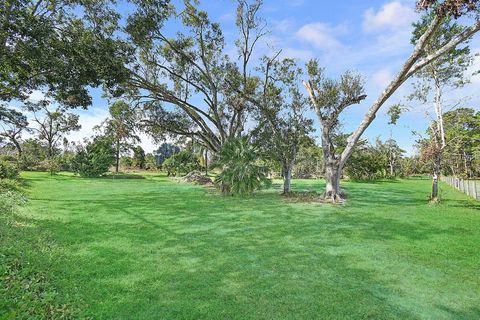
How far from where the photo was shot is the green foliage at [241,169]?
15195mm

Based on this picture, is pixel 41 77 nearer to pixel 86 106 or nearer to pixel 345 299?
pixel 86 106

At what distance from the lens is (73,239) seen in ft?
20.5

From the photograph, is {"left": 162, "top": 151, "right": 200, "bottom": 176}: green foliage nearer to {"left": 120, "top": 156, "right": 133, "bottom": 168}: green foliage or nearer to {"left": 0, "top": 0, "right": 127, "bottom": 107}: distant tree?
{"left": 120, "top": 156, "right": 133, "bottom": 168}: green foliage

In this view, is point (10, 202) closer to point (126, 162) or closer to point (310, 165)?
point (126, 162)

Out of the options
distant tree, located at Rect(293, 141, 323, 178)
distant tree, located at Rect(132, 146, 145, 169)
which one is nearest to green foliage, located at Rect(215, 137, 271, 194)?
distant tree, located at Rect(293, 141, 323, 178)

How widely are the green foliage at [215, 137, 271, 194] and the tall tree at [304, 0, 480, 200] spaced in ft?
11.5

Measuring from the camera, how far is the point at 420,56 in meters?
10.9

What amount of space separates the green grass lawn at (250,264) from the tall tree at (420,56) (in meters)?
4.62

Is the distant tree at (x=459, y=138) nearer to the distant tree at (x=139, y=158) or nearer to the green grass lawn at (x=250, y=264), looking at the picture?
the green grass lawn at (x=250, y=264)

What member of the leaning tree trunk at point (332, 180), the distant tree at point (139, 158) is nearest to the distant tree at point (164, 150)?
the distant tree at point (139, 158)

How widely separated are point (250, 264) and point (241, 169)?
10259 millimetres

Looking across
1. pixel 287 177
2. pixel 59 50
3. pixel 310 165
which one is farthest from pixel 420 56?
pixel 310 165

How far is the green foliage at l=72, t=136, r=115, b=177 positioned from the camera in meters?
26.8

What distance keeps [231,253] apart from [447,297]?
344 cm
